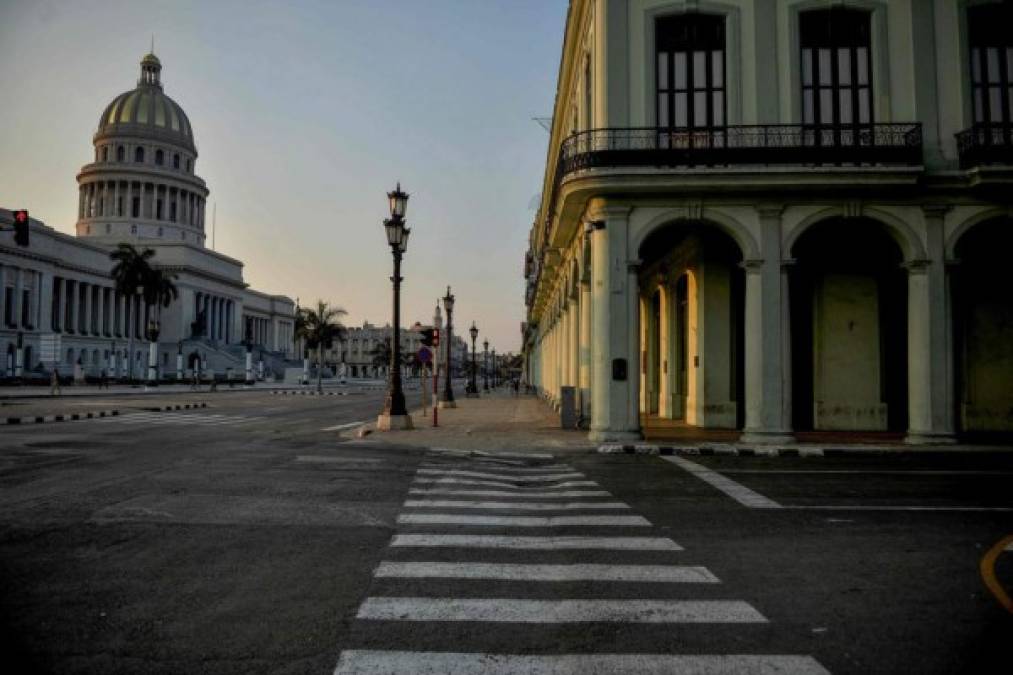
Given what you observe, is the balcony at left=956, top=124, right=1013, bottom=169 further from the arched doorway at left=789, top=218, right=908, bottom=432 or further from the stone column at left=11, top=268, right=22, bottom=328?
the stone column at left=11, top=268, right=22, bottom=328

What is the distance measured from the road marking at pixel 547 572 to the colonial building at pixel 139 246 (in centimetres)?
9008

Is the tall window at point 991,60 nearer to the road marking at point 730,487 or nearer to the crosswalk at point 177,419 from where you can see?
the road marking at point 730,487

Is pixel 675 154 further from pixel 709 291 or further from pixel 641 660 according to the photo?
pixel 641 660

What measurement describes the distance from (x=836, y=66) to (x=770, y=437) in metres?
8.63

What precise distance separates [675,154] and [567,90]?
36.6ft

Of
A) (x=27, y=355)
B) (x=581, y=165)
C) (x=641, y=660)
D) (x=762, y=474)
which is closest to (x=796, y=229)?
(x=581, y=165)

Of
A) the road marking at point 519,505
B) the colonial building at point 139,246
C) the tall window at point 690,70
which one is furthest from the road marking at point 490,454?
the colonial building at point 139,246

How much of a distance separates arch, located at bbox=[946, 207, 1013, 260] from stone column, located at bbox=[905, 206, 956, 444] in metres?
0.17

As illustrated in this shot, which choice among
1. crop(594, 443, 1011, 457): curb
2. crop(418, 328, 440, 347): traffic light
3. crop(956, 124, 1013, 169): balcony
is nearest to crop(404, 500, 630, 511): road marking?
crop(594, 443, 1011, 457): curb

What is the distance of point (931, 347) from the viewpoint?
54.3 ft

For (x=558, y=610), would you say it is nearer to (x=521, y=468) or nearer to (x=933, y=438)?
(x=521, y=468)

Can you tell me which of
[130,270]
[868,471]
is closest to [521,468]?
[868,471]

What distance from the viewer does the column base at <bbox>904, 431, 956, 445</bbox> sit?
53.3 feet

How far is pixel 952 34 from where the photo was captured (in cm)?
1703
